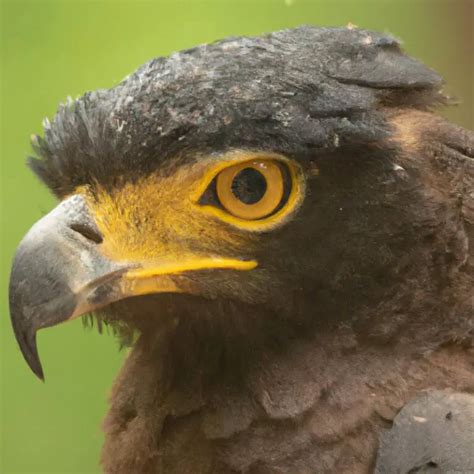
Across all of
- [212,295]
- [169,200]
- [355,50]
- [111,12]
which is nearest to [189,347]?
[212,295]

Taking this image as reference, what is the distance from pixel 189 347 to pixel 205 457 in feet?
0.92

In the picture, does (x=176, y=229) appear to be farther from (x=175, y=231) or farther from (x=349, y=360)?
(x=349, y=360)

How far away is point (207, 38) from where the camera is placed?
456cm

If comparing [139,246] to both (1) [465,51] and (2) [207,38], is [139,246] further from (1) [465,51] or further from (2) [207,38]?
(1) [465,51]

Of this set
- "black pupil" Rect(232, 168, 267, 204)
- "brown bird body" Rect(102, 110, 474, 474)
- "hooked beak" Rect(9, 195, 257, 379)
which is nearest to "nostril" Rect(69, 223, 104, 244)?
"hooked beak" Rect(9, 195, 257, 379)

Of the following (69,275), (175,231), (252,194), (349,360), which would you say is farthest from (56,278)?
(349,360)

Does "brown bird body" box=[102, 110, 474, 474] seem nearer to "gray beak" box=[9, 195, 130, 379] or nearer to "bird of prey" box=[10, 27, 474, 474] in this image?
"bird of prey" box=[10, 27, 474, 474]

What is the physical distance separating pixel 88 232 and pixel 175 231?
0.21m

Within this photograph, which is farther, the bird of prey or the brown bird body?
the brown bird body

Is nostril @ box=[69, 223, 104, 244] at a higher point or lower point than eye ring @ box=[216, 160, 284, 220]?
lower

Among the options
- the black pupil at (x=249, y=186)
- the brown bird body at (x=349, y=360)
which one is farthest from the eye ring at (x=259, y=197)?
the brown bird body at (x=349, y=360)

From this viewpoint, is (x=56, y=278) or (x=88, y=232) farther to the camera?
(x=88, y=232)

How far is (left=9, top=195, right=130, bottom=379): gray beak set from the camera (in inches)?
83.7

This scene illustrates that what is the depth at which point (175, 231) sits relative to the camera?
2232mm
